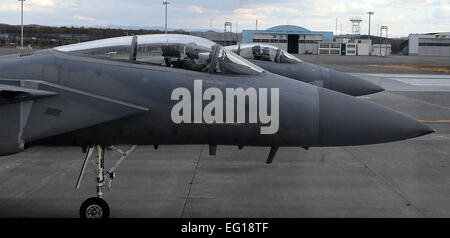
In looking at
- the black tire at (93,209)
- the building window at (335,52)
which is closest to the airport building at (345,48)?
the building window at (335,52)

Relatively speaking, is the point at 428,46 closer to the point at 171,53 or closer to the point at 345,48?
the point at 345,48

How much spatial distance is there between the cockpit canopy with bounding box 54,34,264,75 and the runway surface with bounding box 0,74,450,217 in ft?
7.19

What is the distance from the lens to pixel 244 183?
28.3 feet

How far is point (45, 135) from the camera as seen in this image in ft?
18.5

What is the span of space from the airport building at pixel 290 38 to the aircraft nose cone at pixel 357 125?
310 ft

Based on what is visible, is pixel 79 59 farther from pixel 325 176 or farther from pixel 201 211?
pixel 325 176

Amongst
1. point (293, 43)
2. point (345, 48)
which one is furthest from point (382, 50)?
point (293, 43)

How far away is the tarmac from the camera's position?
23.5 feet

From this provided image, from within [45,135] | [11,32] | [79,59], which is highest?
[11,32]

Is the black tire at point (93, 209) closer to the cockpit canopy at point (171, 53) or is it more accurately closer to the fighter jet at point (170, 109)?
the fighter jet at point (170, 109)

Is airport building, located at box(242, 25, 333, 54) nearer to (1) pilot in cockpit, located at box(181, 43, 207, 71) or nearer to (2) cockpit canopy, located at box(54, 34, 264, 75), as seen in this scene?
(2) cockpit canopy, located at box(54, 34, 264, 75)

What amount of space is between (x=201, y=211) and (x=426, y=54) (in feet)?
409

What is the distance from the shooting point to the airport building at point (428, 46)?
11850 cm
